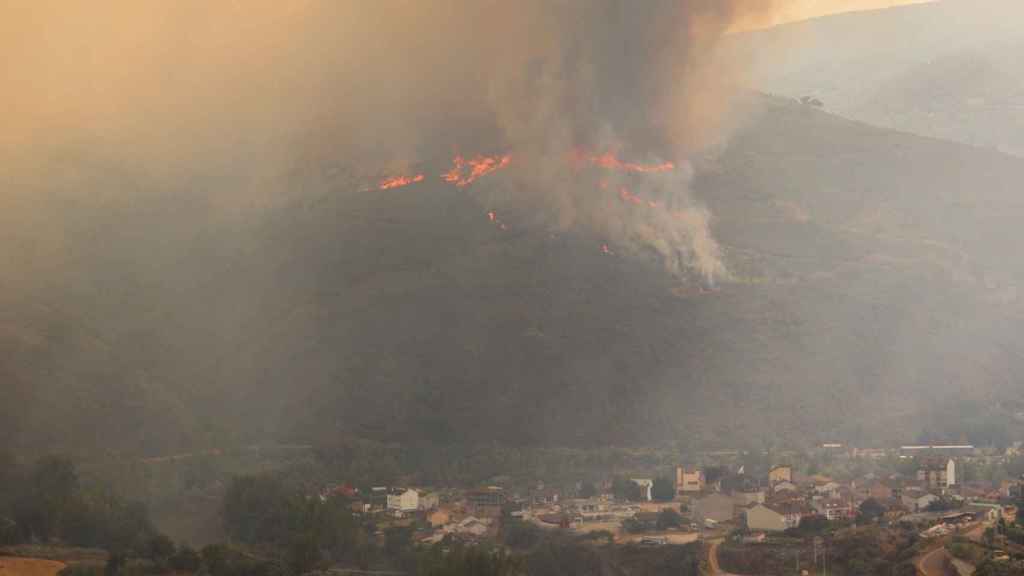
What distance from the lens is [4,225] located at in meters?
58.2

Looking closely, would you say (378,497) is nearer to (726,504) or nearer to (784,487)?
(726,504)

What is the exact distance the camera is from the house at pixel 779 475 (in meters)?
42.0

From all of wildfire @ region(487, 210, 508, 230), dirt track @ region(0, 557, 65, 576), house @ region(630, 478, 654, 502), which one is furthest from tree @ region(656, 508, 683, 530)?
wildfire @ region(487, 210, 508, 230)

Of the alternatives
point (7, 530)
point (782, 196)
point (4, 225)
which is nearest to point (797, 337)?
point (782, 196)

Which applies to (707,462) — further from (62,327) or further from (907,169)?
(907,169)

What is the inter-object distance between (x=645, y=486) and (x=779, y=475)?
3.13 meters

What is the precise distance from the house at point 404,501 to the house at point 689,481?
5708mm

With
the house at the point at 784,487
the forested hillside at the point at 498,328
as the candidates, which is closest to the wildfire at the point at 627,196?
the forested hillside at the point at 498,328

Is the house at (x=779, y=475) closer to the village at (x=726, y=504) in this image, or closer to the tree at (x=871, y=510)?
the village at (x=726, y=504)

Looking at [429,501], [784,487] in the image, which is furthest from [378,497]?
[784,487]

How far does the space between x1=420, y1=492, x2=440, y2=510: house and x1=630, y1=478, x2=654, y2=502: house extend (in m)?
4.44

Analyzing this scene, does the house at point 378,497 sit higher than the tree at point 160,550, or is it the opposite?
A: the house at point 378,497

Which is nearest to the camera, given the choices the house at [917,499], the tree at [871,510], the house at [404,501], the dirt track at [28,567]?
the dirt track at [28,567]

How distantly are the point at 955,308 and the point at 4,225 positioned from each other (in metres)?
29.6
